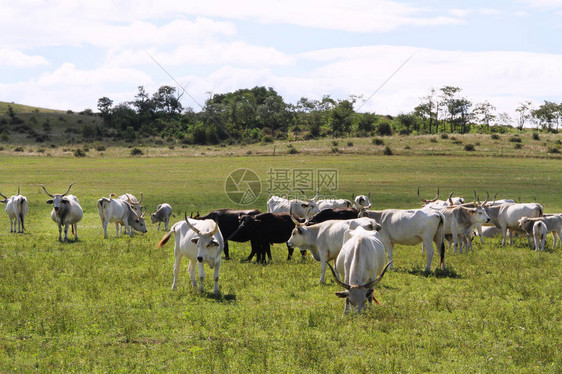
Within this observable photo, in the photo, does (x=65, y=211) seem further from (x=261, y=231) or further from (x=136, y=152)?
(x=136, y=152)

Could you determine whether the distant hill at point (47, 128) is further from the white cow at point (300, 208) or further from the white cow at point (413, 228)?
the white cow at point (413, 228)

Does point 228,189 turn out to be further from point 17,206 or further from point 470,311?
point 470,311

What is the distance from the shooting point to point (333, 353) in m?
9.28

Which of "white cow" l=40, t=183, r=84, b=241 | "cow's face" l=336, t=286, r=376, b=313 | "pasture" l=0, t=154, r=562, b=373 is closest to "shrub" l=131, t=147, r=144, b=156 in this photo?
"pasture" l=0, t=154, r=562, b=373

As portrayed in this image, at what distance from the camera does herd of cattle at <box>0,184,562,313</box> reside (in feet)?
40.1

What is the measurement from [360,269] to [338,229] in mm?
3981

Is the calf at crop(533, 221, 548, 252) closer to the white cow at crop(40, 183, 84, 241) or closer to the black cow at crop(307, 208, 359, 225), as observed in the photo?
the black cow at crop(307, 208, 359, 225)

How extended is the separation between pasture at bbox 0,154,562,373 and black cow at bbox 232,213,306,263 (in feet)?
2.95

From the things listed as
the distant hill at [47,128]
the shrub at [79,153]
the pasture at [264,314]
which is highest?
the distant hill at [47,128]

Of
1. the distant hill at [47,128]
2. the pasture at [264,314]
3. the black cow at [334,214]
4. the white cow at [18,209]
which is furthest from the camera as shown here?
the distant hill at [47,128]

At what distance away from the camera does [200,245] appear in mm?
13406

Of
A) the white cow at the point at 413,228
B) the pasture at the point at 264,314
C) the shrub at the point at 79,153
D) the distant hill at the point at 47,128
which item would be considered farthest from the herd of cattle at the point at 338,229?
the distant hill at the point at 47,128

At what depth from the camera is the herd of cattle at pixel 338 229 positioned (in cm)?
1221

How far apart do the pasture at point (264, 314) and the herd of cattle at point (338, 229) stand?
689mm
